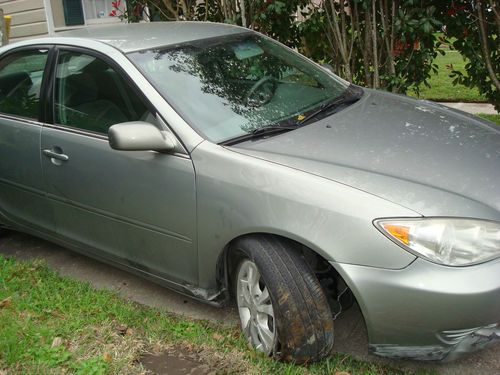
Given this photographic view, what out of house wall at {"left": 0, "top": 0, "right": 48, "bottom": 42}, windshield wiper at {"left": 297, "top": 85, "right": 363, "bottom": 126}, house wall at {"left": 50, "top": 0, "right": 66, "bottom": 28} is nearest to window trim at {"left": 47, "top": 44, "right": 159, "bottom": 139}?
windshield wiper at {"left": 297, "top": 85, "right": 363, "bottom": 126}

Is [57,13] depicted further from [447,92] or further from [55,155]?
[55,155]

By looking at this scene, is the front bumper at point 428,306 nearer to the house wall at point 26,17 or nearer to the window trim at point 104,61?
the window trim at point 104,61

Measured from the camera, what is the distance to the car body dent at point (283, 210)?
7.66 ft

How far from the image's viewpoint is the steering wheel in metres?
3.26

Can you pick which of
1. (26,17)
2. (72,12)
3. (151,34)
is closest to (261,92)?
(151,34)

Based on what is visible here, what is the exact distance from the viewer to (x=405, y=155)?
2717mm

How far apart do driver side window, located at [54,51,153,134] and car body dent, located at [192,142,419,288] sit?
2.02ft

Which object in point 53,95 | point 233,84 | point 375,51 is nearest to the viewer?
point 233,84

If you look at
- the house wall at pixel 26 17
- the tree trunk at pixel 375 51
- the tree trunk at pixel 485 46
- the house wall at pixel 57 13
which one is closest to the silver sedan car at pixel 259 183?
the tree trunk at pixel 375 51

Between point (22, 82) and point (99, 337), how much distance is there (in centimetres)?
200

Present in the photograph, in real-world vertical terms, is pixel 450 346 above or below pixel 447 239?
below

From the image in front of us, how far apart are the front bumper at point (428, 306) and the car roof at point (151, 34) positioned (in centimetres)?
185

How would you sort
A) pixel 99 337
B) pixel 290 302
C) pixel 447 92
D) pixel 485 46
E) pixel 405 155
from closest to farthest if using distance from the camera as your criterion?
pixel 290 302, pixel 405 155, pixel 99 337, pixel 485 46, pixel 447 92

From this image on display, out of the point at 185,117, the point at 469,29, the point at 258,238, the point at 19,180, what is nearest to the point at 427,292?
the point at 258,238
